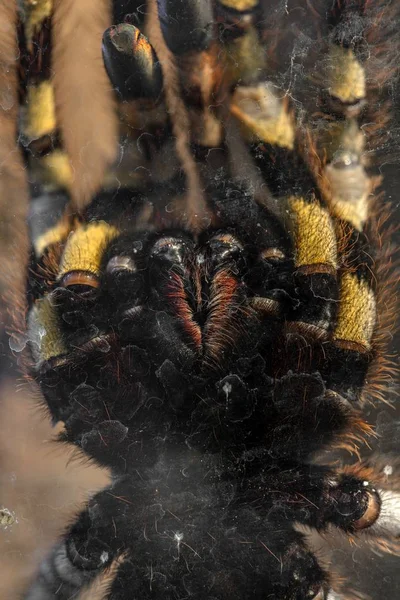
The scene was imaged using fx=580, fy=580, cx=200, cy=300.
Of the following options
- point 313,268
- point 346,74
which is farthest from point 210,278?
point 346,74

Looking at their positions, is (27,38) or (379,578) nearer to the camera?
(379,578)

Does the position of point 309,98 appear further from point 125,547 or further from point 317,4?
point 125,547

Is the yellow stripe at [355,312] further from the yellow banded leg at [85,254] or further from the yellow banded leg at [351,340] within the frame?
the yellow banded leg at [85,254]

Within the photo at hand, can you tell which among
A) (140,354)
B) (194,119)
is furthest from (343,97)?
(140,354)

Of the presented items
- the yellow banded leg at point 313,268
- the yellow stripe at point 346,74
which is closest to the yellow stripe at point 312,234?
the yellow banded leg at point 313,268

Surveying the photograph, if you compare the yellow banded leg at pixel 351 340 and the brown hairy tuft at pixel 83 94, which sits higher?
the brown hairy tuft at pixel 83 94

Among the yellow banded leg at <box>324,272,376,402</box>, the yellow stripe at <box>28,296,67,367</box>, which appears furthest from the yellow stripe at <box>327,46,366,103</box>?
the yellow stripe at <box>28,296,67,367</box>

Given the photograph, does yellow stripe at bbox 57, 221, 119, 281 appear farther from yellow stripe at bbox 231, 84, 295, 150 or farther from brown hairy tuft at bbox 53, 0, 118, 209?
yellow stripe at bbox 231, 84, 295, 150
